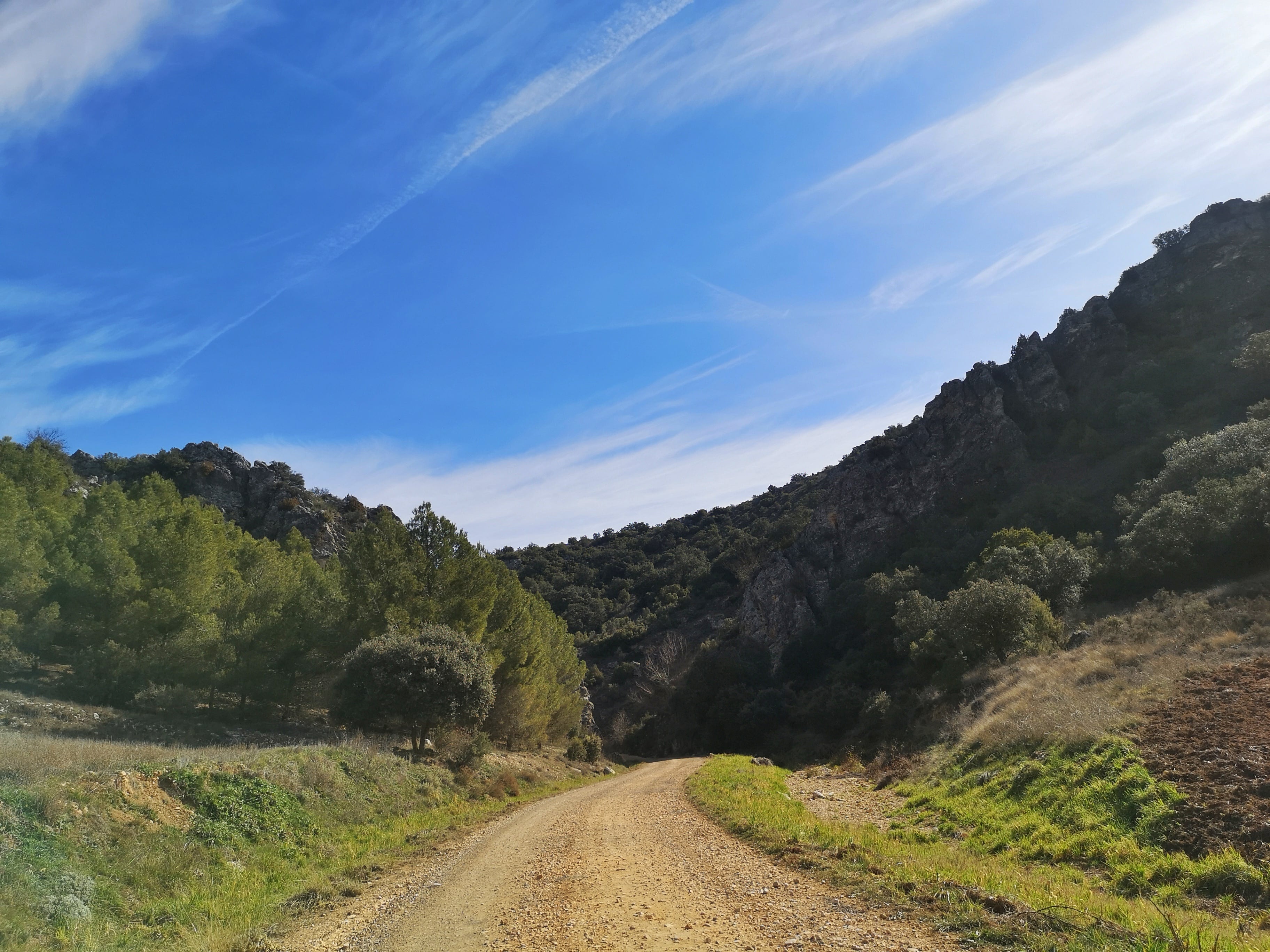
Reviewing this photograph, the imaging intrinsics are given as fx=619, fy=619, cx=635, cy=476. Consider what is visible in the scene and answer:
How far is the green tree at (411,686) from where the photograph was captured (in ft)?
76.7

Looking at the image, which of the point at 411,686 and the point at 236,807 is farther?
the point at 411,686

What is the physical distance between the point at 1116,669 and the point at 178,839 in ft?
77.0

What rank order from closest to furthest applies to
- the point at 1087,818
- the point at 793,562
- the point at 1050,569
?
the point at 1087,818, the point at 1050,569, the point at 793,562

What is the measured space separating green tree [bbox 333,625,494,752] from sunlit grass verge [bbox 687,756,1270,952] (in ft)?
44.1

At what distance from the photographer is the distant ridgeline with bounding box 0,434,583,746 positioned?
29188 millimetres

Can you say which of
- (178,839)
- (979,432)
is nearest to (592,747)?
(178,839)

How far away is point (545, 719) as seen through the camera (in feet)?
136

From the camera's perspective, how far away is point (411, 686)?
23281 mm

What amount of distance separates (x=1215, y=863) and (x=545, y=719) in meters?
37.5

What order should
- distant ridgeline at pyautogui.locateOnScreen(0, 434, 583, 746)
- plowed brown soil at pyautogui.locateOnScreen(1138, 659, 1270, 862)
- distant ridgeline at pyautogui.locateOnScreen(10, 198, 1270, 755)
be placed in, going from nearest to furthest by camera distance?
plowed brown soil at pyautogui.locateOnScreen(1138, 659, 1270, 862) < distant ridgeline at pyautogui.locateOnScreen(0, 434, 583, 746) < distant ridgeline at pyautogui.locateOnScreen(10, 198, 1270, 755)

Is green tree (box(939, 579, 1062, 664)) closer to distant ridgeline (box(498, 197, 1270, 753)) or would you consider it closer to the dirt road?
distant ridgeline (box(498, 197, 1270, 753))

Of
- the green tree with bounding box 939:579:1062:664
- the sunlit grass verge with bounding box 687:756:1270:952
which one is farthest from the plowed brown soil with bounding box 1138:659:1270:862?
the green tree with bounding box 939:579:1062:664

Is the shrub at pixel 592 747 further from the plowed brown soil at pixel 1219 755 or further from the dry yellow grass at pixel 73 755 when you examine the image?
the plowed brown soil at pixel 1219 755

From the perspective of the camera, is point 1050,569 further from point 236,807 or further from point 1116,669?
point 236,807
